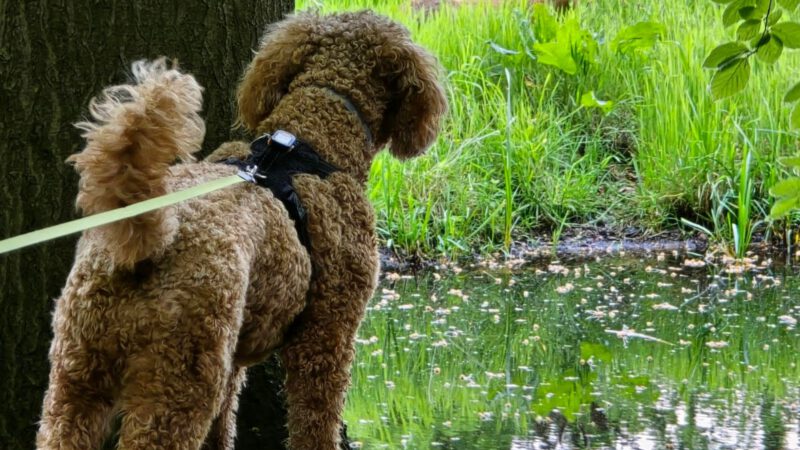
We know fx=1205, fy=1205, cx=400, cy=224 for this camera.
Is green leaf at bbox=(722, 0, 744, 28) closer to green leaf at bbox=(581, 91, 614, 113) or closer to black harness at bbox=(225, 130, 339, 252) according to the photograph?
black harness at bbox=(225, 130, 339, 252)

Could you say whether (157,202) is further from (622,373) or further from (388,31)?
(622,373)

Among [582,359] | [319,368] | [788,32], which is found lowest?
[582,359]

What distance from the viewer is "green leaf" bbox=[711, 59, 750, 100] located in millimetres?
2900

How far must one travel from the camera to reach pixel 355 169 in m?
3.47

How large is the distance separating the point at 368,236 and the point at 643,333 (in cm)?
259

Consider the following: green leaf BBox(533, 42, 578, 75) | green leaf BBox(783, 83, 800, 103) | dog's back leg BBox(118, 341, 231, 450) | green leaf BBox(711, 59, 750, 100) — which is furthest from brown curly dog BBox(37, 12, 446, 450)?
green leaf BBox(533, 42, 578, 75)

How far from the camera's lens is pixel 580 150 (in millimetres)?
8398

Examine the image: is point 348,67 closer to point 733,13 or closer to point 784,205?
point 733,13

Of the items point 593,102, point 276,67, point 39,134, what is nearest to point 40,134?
point 39,134

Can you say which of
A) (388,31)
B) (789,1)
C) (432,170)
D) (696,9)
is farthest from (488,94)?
(789,1)

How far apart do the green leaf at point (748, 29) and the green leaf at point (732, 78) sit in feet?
0.29

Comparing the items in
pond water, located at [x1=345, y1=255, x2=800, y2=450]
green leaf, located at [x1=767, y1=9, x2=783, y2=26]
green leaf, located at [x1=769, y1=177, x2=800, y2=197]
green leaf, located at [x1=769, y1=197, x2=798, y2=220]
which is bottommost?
pond water, located at [x1=345, y1=255, x2=800, y2=450]

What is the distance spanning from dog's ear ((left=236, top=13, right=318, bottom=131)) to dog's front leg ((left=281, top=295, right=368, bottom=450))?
679 millimetres

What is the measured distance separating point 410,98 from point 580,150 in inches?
194
